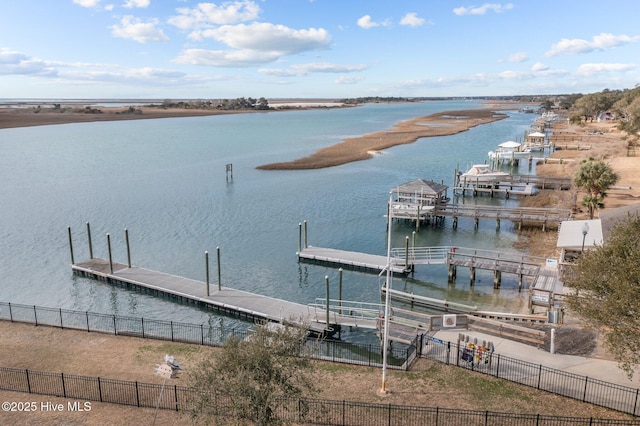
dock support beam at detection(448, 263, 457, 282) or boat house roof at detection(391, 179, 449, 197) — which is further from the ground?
boat house roof at detection(391, 179, 449, 197)

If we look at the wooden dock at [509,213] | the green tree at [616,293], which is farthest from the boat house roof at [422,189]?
the green tree at [616,293]

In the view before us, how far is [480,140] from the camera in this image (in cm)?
12700

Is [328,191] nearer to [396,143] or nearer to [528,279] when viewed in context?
[528,279]

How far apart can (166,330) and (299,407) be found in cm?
1515

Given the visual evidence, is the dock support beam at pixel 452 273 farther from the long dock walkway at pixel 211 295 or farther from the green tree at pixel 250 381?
the green tree at pixel 250 381

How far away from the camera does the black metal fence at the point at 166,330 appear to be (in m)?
26.0

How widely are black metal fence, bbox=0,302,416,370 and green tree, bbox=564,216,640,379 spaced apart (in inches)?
319

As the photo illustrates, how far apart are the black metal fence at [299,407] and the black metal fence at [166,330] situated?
196 inches

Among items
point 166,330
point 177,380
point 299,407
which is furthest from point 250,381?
point 166,330

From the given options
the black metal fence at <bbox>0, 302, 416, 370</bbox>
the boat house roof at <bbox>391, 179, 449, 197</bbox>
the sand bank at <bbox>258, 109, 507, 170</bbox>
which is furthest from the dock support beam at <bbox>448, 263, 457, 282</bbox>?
the sand bank at <bbox>258, 109, 507, 170</bbox>

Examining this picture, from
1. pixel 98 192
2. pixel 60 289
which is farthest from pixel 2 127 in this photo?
pixel 60 289

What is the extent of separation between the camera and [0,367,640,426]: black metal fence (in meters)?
17.5

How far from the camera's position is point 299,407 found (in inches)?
659

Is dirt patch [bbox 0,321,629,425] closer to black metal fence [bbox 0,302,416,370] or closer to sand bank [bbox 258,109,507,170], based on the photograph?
black metal fence [bbox 0,302,416,370]
